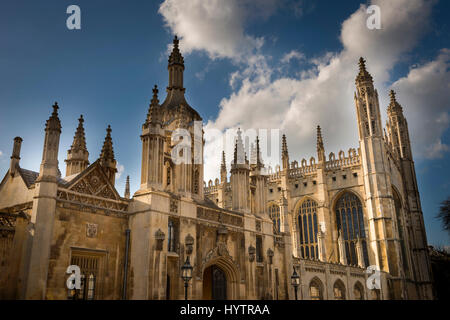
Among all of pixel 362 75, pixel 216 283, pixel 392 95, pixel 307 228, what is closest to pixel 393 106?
pixel 392 95

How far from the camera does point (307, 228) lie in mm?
52375

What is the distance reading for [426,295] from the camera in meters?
51.4

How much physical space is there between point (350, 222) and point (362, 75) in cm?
1848

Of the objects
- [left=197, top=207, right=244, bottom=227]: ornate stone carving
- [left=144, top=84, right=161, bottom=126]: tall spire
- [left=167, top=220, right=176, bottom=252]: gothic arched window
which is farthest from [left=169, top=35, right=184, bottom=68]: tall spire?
[left=167, top=220, right=176, bottom=252]: gothic arched window

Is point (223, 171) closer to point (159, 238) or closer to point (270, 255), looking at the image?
point (270, 255)

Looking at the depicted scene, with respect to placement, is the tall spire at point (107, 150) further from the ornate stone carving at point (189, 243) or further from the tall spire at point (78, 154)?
the ornate stone carving at point (189, 243)

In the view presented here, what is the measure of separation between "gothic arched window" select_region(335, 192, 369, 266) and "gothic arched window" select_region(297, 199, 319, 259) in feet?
9.52

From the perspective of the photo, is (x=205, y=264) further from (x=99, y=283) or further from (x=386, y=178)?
(x=386, y=178)

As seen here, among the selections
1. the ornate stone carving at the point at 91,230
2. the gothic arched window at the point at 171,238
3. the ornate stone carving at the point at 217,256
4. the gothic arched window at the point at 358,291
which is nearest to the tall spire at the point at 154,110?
the gothic arched window at the point at 171,238

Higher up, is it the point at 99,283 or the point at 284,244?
the point at 284,244

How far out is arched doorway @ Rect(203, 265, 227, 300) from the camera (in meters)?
20.8

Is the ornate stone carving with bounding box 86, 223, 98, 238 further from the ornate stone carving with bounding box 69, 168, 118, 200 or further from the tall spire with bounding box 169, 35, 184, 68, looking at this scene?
the tall spire with bounding box 169, 35, 184, 68

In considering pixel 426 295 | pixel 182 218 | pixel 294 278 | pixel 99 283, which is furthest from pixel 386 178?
pixel 99 283
